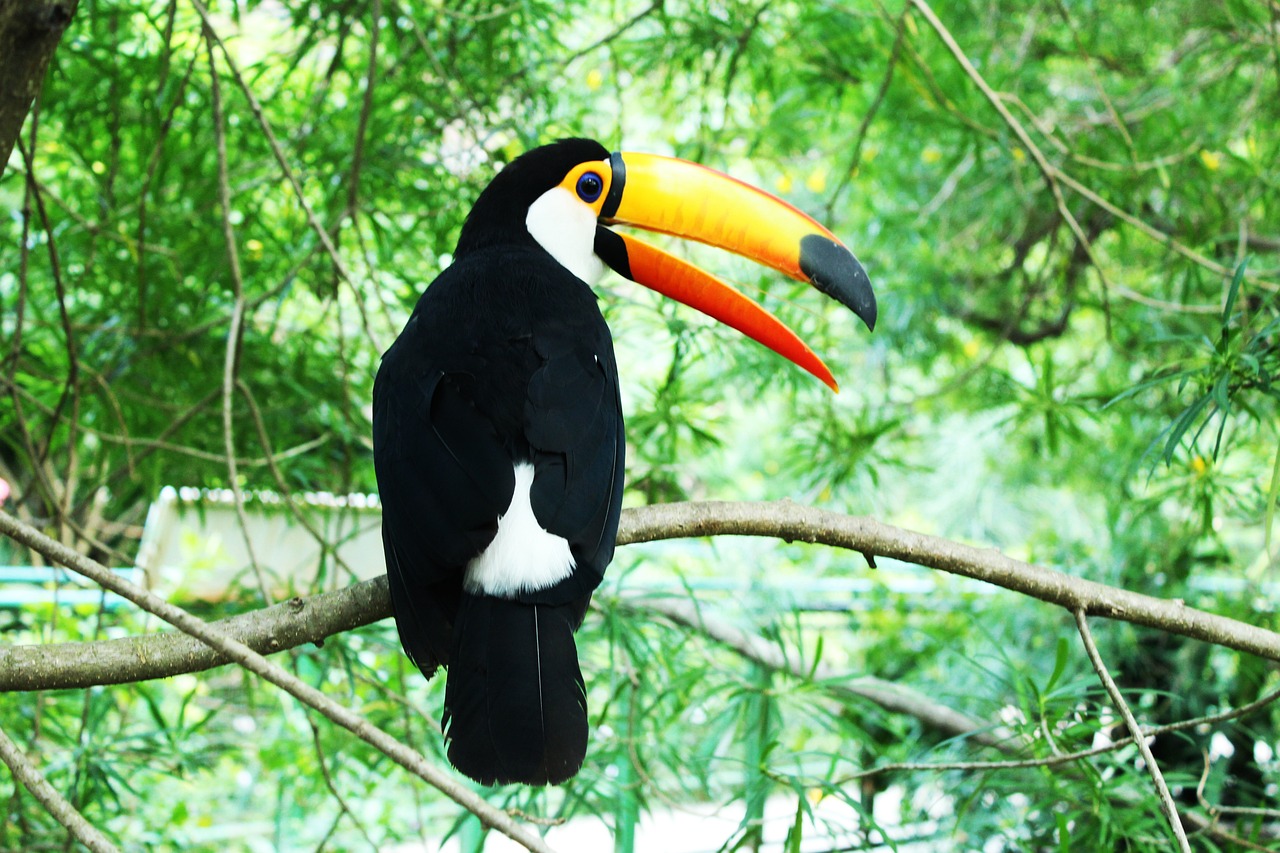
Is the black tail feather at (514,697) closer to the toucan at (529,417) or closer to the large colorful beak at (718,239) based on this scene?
the toucan at (529,417)

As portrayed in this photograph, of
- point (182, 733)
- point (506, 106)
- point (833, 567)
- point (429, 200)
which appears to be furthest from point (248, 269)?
point (833, 567)

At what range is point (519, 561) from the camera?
113 cm

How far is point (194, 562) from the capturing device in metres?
2.41

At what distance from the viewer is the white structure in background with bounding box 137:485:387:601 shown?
194 centimetres

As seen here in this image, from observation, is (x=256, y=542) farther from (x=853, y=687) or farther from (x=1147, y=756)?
(x=1147, y=756)

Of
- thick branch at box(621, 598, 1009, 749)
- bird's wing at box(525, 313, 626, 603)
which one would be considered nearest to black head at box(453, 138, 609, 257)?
bird's wing at box(525, 313, 626, 603)

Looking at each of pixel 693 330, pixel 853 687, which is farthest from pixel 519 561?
pixel 853 687

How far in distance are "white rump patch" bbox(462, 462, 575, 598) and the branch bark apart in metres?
0.60

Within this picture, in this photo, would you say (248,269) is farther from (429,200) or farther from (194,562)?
(194,562)

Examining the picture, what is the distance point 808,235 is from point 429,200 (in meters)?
0.84

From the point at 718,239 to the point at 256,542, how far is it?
1.20 m

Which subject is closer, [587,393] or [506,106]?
[587,393]

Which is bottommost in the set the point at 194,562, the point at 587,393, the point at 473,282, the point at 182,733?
the point at 182,733

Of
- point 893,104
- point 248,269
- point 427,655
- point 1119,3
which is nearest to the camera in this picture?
point 427,655
